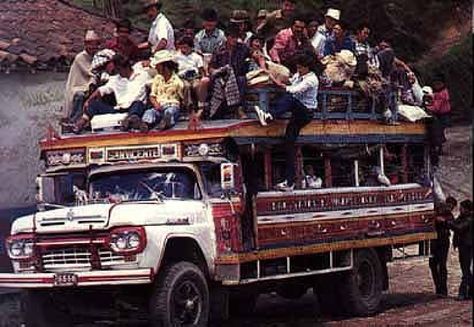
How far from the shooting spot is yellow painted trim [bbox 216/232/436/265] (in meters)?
10.8

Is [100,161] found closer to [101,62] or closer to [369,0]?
[101,62]

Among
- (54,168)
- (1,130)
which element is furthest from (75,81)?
(1,130)

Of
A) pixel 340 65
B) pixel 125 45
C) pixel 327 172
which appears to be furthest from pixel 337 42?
pixel 125 45

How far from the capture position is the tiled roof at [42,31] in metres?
14.5

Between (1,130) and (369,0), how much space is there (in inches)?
301

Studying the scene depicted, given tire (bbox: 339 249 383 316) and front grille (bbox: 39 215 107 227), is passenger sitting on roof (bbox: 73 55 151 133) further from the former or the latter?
tire (bbox: 339 249 383 316)

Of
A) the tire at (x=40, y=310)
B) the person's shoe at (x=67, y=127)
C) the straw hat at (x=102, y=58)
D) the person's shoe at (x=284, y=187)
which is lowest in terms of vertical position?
the tire at (x=40, y=310)

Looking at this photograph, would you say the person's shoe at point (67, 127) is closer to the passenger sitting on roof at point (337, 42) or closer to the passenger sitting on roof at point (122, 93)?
the passenger sitting on roof at point (122, 93)

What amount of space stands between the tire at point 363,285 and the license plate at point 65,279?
4.48 metres

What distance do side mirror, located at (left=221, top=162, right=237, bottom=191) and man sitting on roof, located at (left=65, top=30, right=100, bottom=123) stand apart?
227 cm

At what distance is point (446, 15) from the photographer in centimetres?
1241

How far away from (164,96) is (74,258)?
2.13m

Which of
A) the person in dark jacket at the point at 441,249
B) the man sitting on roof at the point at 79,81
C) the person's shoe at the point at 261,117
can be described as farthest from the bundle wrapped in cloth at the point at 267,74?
the person in dark jacket at the point at 441,249

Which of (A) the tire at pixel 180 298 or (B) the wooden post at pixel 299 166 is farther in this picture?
(B) the wooden post at pixel 299 166
